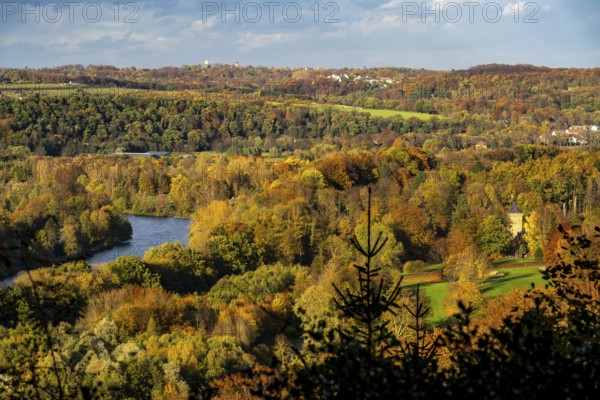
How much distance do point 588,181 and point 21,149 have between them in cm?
4154

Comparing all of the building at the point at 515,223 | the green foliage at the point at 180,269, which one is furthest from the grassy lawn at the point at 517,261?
the green foliage at the point at 180,269

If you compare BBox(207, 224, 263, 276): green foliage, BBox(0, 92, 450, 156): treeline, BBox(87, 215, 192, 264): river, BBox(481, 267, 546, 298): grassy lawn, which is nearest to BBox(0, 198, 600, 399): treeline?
BBox(207, 224, 263, 276): green foliage

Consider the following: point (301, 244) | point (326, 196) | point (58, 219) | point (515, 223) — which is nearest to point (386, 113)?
point (326, 196)

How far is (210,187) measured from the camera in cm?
4859

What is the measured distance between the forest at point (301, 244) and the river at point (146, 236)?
2.87ft

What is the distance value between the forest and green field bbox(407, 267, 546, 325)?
464mm

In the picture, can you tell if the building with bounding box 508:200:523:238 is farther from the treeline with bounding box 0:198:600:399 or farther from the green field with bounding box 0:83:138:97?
the green field with bounding box 0:83:138:97

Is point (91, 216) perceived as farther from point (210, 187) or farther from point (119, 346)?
point (119, 346)

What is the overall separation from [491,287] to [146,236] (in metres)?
20.5

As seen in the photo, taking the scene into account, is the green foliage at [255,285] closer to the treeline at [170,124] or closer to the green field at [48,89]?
the treeline at [170,124]

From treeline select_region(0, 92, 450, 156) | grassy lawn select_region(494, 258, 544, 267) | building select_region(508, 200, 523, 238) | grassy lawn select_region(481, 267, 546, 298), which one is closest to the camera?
grassy lawn select_region(481, 267, 546, 298)

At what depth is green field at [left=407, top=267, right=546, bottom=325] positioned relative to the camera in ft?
71.7

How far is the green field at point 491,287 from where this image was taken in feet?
71.7

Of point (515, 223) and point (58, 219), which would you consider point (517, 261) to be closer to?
point (515, 223)
